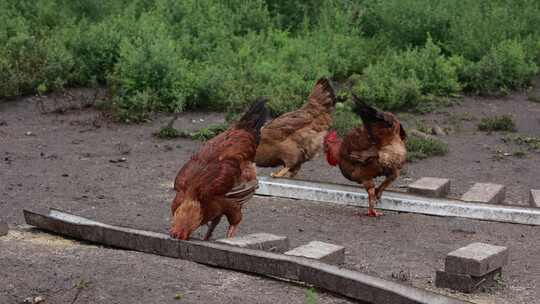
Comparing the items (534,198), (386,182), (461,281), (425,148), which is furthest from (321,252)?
(425,148)

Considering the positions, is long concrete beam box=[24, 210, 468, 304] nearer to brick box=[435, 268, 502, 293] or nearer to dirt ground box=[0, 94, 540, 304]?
dirt ground box=[0, 94, 540, 304]

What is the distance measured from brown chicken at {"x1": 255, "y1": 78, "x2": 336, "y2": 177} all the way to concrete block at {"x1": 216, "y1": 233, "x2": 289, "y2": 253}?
108 inches

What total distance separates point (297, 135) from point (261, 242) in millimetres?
3067

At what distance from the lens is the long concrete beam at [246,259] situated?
472cm

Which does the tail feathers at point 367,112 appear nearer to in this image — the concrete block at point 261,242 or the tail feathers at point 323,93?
the tail feathers at point 323,93

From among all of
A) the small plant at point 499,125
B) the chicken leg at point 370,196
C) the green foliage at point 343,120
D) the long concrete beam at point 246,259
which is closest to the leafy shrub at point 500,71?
the small plant at point 499,125

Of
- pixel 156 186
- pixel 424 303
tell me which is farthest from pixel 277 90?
pixel 424 303

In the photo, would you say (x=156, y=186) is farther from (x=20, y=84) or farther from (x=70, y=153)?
(x=20, y=84)

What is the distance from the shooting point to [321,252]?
5527 millimetres

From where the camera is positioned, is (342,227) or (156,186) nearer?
(342,227)

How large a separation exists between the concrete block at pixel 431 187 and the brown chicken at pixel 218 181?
1959 mm

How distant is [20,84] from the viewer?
12.1m

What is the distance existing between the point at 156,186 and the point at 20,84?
4.34 meters

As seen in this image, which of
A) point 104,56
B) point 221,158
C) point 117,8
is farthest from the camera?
point 117,8
